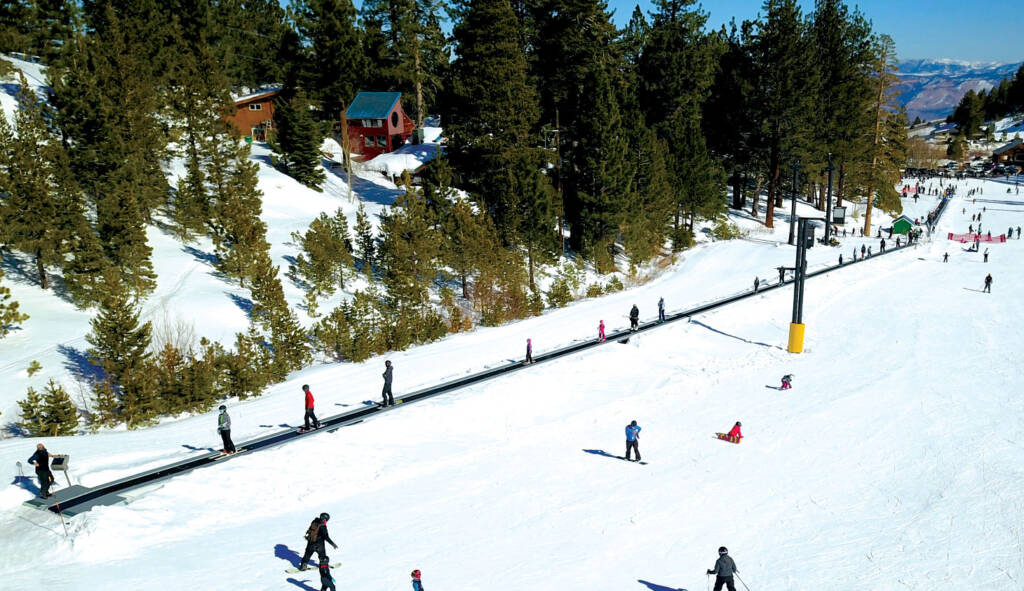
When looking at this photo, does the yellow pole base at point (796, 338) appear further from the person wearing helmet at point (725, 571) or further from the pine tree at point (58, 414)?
the pine tree at point (58, 414)

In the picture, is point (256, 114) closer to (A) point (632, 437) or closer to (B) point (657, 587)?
(A) point (632, 437)

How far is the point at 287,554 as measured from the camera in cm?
1409

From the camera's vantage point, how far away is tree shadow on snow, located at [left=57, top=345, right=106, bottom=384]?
23172 mm

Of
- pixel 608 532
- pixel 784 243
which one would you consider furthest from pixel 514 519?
pixel 784 243

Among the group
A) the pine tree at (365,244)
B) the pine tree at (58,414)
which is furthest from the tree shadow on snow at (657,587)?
the pine tree at (365,244)

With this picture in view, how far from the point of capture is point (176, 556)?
13820 mm

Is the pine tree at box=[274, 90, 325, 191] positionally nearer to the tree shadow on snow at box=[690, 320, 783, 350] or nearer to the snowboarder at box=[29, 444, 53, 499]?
the tree shadow on snow at box=[690, 320, 783, 350]

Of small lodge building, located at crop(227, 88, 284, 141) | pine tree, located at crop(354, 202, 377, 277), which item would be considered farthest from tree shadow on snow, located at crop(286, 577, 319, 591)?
small lodge building, located at crop(227, 88, 284, 141)

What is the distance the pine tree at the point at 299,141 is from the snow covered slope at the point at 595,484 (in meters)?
26.3

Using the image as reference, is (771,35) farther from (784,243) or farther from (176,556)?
(176,556)

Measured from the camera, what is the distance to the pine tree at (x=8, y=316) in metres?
23.1

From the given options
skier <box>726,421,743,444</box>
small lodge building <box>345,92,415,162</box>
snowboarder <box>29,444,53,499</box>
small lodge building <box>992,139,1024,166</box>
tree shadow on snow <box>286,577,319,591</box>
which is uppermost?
small lodge building <box>345,92,415,162</box>

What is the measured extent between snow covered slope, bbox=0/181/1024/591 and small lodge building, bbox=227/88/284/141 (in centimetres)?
4419

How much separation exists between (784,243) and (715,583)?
5102 cm
